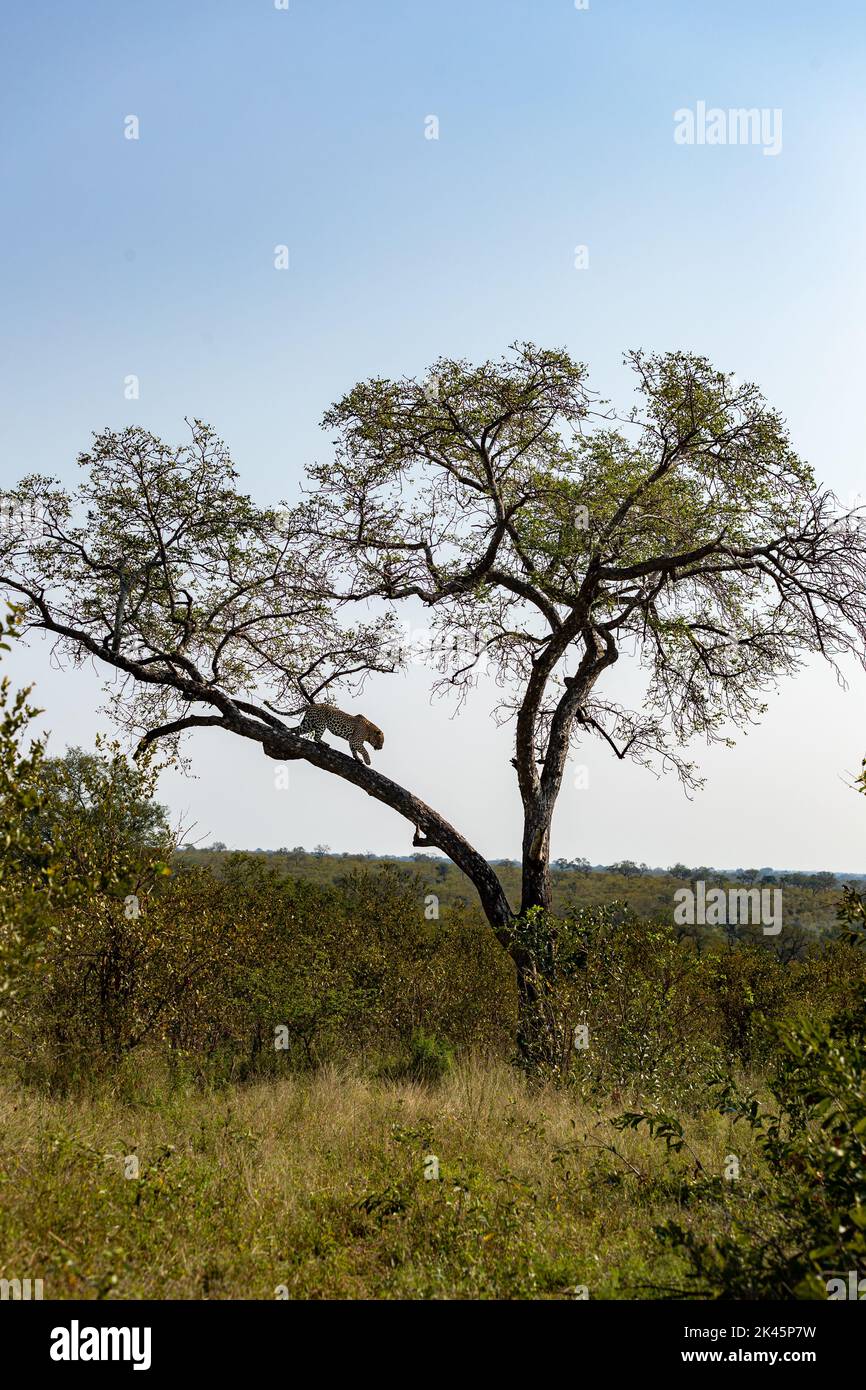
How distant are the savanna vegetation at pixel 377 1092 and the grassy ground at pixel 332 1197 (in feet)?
0.09

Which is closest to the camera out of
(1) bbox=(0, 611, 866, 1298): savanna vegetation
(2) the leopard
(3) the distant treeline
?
(1) bbox=(0, 611, 866, 1298): savanna vegetation

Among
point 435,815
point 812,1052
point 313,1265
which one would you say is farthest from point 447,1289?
point 435,815

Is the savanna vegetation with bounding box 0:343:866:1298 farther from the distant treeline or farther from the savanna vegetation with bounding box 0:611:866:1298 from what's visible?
the distant treeline

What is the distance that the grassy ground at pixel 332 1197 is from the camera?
16.9 ft

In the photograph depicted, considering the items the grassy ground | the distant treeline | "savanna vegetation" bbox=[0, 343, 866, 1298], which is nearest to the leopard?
"savanna vegetation" bbox=[0, 343, 866, 1298]

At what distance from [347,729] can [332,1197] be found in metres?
7.00

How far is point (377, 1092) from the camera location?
9.76 m

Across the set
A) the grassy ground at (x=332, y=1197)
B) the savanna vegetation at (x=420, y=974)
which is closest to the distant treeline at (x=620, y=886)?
the savanna vegetation at (x=420, y=974)

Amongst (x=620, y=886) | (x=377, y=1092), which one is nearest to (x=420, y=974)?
(x=377, y=1092)

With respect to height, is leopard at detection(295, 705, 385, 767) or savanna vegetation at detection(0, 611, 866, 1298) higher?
leopard at detection(295, 705, 385, 767)

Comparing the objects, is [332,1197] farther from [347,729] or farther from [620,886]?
[620,886]

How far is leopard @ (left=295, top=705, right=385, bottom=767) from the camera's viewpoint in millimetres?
12711

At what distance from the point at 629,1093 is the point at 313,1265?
5.02 metres

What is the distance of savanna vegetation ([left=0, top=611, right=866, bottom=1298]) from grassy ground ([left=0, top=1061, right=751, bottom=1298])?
0.03m
